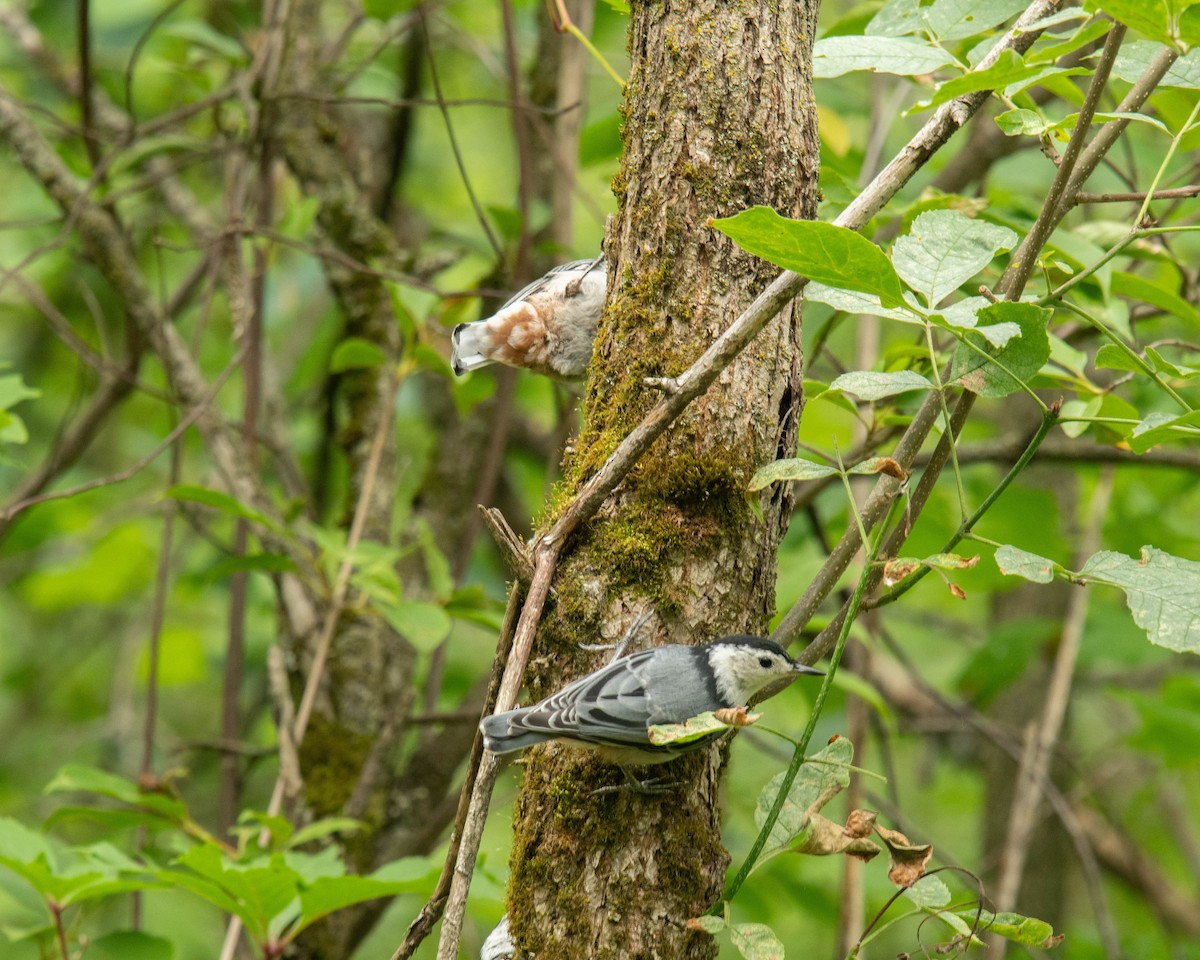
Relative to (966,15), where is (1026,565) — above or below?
below

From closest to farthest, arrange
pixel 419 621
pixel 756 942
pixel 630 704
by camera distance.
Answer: pixel 756 942
pixel 630 704
pixel 419 621

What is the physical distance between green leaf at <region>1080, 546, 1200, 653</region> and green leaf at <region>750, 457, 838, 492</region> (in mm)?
358

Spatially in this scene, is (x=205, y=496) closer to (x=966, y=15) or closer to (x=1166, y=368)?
(x=966, y=15)

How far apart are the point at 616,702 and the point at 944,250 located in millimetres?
736

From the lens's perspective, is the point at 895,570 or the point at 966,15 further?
the point at 966,15

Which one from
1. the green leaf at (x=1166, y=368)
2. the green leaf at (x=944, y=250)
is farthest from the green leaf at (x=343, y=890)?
the green leaf at (x=1166, y=368)

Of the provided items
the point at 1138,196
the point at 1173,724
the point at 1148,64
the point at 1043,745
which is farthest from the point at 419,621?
the point at 1173,724

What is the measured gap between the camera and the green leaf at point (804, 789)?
1.53 metres

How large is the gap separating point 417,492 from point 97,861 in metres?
2.06

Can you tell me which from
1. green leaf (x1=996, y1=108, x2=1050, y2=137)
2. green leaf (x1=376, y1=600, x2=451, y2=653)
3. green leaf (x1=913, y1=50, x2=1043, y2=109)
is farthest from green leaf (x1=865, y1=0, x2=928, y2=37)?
green leaf (x1=376, y1=600, x2=451, y2=653)

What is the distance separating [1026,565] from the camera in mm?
1413

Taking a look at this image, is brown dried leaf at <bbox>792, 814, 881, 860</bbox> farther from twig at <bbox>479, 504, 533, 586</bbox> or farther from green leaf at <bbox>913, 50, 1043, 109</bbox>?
green leaf at <bbox>913, 50, 1043, 109</bbox>

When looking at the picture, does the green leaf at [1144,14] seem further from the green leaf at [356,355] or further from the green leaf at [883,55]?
the green leaf at [356,355]

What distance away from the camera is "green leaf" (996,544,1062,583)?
4.58ft
